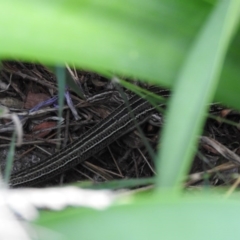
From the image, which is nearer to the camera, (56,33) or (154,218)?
(154,218)

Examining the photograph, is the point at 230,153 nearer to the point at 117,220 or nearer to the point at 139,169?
the point at 139,169

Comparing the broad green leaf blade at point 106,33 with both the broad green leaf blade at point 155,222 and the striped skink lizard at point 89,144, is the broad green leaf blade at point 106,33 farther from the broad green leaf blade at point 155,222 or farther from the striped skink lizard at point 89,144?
the striped skink lizard at point 89,144

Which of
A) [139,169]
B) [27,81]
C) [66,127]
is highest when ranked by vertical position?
[27,81]

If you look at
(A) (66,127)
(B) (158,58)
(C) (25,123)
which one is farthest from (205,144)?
(B) (158,58)

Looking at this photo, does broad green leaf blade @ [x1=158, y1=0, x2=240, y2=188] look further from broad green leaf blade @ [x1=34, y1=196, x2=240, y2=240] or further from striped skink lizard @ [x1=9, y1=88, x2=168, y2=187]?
striped skink lizard @ [x1=9, y1=88, x2=168, y2=187]

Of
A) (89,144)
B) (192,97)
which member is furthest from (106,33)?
(89,144)

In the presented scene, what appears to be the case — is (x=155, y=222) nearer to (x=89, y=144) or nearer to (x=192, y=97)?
(x=192, y=97)

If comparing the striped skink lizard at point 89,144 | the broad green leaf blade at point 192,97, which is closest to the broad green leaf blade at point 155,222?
the broad green leaf blade at point 192,97
